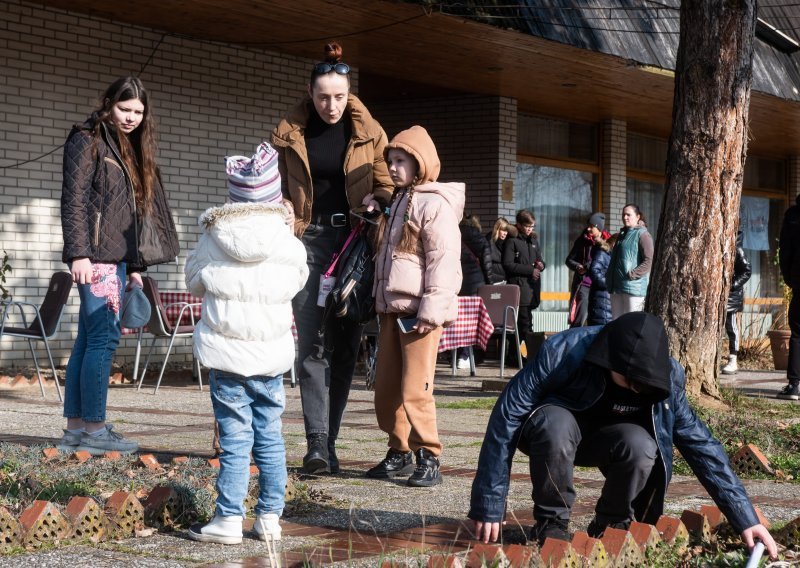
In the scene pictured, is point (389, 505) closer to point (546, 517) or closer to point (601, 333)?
point (546, 517)

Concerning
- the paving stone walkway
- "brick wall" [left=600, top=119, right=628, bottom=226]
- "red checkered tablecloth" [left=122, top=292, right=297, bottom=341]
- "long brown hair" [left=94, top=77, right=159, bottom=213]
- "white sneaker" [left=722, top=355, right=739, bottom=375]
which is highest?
"brick wall" [left=600, top=119, right=628, bottom=226]

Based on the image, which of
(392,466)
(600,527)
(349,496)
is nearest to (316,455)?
(392,466)

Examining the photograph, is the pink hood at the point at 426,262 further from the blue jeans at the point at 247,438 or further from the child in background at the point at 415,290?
the blue jeans at the point at 247,438

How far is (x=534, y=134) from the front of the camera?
1916 cm

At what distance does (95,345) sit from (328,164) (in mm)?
1623

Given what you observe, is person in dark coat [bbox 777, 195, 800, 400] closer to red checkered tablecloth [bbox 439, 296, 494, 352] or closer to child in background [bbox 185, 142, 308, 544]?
red checkered tablecloth [bbox 439, 296, 494, 352]

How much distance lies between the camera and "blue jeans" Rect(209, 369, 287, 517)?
4.51m

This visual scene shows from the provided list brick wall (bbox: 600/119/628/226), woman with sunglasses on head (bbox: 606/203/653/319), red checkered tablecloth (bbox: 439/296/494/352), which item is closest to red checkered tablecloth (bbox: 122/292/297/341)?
red checkered tablecloth (bbox: 439/296/494/352)

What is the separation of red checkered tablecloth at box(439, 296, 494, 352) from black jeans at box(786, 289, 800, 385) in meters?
3.03

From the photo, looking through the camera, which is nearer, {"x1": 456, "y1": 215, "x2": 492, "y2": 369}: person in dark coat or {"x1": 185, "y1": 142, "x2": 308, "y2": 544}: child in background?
{"x1": 185, "y1": 142, "x2": 308, "y2": 544}: child in background

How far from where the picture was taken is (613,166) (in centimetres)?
2025

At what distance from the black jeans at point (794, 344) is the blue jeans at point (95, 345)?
23.6ft

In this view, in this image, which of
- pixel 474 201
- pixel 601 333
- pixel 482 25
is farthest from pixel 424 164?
pixel 474 201

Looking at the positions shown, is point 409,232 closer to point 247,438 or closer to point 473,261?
point 247,438
